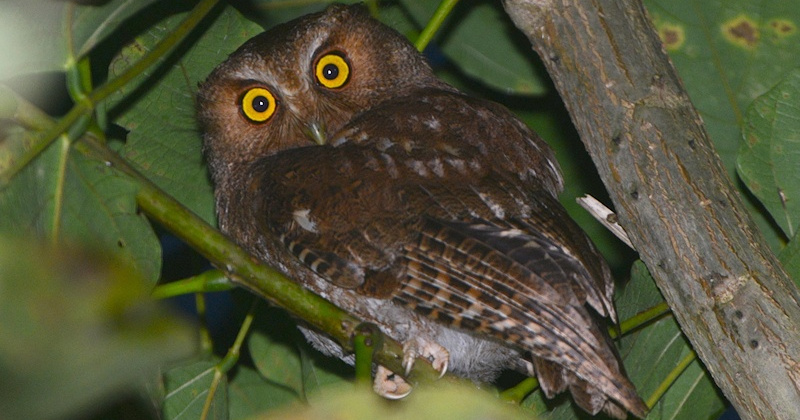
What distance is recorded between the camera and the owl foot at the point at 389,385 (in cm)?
225

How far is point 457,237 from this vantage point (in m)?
1.89

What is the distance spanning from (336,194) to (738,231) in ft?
2.92

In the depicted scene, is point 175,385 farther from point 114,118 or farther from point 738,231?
point 738,231

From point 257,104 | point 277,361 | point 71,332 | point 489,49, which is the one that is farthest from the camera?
point 257,104

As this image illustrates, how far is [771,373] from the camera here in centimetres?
173

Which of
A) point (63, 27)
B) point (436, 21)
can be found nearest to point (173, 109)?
point (436, 21)

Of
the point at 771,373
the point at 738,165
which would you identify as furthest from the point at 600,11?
the point at 771,373

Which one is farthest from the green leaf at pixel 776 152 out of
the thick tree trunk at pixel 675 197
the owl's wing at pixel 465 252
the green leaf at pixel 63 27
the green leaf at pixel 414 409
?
the green leaf at pixel 414 409

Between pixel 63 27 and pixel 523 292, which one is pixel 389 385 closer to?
pixel 523 292

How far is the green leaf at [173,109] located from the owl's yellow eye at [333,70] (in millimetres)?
254

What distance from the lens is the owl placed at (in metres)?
1.84

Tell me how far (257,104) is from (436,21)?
0.78 metres

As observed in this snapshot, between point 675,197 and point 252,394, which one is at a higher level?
point 675,197

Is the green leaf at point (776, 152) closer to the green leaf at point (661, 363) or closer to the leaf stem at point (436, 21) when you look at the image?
the green leaf at point (661, 363)
